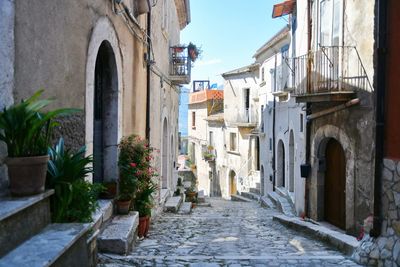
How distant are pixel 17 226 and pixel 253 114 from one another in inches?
971

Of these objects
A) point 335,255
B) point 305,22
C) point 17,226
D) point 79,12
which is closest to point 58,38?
point 79,12

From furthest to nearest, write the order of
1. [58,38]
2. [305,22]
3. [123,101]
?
[305,22], [123,101], [58,38]

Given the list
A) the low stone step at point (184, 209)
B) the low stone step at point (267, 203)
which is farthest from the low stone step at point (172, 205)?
the low stone step at point (267, 203)

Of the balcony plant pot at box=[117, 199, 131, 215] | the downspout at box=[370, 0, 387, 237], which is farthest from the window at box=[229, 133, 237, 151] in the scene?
the downspout at box=[370, 0, 387, 237]

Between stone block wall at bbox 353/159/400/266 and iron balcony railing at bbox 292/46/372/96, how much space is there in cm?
247

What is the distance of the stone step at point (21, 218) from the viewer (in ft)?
10.5

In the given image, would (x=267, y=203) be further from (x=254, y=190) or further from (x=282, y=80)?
(x=254, y=190)

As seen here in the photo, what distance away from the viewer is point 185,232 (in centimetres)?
927

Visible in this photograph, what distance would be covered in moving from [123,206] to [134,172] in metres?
0.61

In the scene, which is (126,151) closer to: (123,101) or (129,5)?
(123,101)

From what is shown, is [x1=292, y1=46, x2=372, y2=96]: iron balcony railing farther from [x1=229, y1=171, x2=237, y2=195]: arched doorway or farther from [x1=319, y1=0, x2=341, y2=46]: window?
[x1=229, y1=171, x2=237, y2=195]: arched doorway

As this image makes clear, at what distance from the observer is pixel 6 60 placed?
12.1 ft

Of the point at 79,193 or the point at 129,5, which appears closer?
the point at 79,193

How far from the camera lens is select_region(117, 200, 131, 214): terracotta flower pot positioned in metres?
7.36
